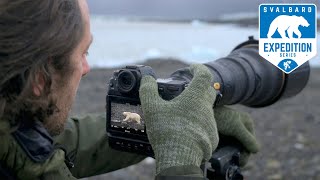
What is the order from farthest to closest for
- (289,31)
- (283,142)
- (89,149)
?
(283,142), (289,31), (89,149)

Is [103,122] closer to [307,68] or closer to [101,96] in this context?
[307,68]

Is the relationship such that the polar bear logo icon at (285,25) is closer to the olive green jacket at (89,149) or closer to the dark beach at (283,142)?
the dark beach at (283,142)

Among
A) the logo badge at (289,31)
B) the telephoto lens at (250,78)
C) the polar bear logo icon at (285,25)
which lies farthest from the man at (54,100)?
the polar bear logo icon at (285,25)

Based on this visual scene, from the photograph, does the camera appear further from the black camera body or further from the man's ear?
the man's ear

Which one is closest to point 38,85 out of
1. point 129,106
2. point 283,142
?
point 129,106

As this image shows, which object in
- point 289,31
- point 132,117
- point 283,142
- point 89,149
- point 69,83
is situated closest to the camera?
point 69,83

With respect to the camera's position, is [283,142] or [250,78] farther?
[283,142]

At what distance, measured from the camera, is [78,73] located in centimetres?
118

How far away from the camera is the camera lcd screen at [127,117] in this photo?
4.36 feet

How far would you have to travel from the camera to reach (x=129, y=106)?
135 centimetres

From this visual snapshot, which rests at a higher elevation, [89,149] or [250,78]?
[250,78]

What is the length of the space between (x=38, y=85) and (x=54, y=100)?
0.18 ft

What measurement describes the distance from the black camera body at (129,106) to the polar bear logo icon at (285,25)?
1.01 meters

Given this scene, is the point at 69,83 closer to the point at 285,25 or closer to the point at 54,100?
the point at 54,100
